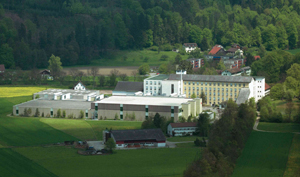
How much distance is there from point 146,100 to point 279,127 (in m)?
13.1

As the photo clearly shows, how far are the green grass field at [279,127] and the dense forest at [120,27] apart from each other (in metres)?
50.2

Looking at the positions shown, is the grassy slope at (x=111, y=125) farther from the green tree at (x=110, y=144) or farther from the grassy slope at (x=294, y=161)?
the grassy slope at (x=294, y=161)

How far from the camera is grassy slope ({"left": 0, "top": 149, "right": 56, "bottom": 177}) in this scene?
3266 centimetres

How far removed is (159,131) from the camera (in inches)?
1667

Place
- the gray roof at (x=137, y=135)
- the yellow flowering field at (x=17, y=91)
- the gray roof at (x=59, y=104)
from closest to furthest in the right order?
the gray roof at (x=137, y=135), the gray roof at (x=59, y=104), the yellow flowering field at (x=17, y=91)

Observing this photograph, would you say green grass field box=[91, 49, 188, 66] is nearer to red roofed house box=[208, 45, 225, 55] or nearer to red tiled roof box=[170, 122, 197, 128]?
red roofed house box=[208, 45, 225, 55]

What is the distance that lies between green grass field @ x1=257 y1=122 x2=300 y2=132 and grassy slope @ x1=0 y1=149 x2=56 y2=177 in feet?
67.3

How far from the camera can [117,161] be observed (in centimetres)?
3603

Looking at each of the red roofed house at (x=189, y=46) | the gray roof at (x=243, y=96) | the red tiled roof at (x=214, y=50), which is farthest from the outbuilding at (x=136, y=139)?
the red roofed house at (x=189, y=46)

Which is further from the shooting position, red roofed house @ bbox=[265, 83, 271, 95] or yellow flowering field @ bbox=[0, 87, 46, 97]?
yellow flowering field @ bbox=[0, 87, 46, 97]

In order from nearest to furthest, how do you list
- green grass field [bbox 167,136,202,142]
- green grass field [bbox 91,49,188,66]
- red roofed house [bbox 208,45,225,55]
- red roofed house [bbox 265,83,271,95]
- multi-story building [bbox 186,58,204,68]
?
1. green grass field [bbox 167,136,202,142]
2. red roofed house [bbox 265,83,271,95]
3. multi-story building [bbox 186,58,204,68]
4. green grass field [bbox 91,49,188,66]
5. red roofed house [bbox 208,45,225,55]

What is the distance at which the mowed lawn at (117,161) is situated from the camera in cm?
3319

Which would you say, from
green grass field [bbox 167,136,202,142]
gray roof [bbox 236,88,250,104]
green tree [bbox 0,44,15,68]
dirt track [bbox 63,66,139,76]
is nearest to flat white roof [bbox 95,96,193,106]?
gray roof [bbox 236,88,250,104]

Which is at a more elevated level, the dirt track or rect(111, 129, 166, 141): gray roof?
the dirt track
